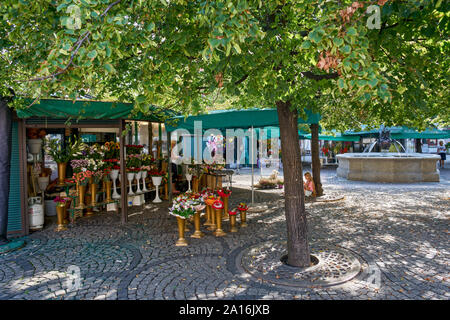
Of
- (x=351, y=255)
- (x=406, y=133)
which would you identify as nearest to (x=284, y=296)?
(x=351, y=255)

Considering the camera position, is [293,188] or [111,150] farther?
[111,150]

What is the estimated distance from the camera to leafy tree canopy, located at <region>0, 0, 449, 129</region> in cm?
275

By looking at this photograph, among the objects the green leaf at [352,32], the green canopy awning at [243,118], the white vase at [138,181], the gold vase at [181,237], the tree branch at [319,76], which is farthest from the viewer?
the white vase at [138,181]

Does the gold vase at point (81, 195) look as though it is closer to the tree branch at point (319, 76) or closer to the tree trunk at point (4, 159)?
the tree trunk at point (4, 159)

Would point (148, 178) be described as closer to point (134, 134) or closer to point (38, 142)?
point (134, 134)

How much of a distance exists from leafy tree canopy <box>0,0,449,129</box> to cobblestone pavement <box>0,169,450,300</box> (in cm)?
222

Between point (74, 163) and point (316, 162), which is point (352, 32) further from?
point (316, 162)

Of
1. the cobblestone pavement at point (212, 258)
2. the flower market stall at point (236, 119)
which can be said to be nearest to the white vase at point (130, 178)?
the cobblestone pavement at point (212, 258)

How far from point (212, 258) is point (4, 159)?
424 centimetres

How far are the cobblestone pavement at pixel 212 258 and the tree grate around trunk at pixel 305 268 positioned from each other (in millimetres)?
101

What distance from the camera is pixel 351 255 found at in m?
5.03

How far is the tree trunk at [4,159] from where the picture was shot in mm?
5980

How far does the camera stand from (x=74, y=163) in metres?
7.52

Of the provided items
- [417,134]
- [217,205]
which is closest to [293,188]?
[217,205]
